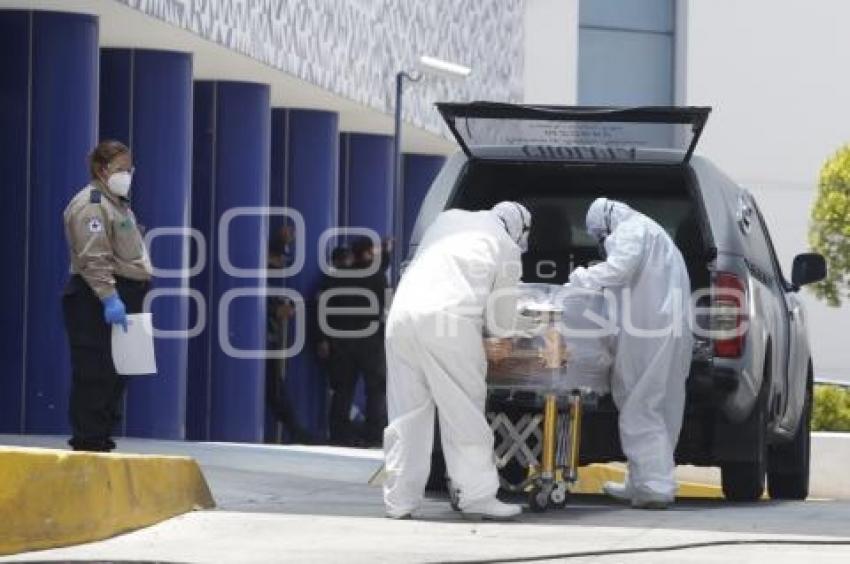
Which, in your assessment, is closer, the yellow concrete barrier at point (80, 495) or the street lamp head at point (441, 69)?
the yellow concrete barrier at point (80, 495)

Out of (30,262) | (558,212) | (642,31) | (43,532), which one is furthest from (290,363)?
(642,31)

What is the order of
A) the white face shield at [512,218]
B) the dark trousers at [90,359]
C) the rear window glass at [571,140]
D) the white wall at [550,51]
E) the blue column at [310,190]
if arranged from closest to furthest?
the white face shield at [512,218]
the rear window glass at [571,140]
the dark trousers at [90,359]
the blue column at [310,190]
the white wall at [550,51]

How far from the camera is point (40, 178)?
19.5 meters

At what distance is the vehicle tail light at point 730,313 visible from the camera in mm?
13938

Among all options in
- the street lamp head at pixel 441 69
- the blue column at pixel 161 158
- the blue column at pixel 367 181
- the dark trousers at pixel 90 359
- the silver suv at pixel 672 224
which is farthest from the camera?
the blue column at pixel 367 181

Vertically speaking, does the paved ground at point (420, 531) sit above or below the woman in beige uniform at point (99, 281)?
below

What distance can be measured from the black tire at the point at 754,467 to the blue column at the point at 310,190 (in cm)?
1257

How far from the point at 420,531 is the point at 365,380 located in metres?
14.0

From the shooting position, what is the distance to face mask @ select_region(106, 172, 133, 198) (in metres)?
14.8

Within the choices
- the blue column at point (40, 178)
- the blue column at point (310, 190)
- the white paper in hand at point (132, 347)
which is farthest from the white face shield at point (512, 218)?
the blue column at point (310, 190)

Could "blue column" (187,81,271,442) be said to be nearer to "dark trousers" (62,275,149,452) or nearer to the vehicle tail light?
"dark trousers" (62,275,149,452)

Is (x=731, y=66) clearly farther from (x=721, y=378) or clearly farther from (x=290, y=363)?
(x=721, y=378)

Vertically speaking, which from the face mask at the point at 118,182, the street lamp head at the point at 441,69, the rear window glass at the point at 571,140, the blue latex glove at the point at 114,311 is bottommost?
the blue latex glove at the point at 114,311

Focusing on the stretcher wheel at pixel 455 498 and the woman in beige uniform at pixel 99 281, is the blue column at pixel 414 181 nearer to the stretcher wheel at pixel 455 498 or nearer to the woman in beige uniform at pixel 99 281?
the woman in beige uniform at pixel 99 281
